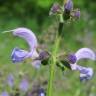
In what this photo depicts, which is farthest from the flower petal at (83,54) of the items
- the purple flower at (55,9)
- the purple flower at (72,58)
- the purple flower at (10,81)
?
the purple flower at (10,81)

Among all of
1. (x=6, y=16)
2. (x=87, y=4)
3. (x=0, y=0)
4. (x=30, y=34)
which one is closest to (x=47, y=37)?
(x=30, y=34)

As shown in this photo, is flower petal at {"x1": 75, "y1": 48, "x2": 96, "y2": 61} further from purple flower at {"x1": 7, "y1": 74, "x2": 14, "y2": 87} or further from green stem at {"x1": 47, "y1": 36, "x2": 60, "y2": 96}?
purple flower at {"x1": 7, "y1": 74, "x2": 14, "y2": 87}

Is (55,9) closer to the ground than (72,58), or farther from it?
farther from it

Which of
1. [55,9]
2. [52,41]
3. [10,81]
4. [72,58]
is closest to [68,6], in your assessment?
[55,9]

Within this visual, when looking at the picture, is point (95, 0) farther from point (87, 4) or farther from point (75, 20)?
point (75, 20)

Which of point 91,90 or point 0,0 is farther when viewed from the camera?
point 0,0

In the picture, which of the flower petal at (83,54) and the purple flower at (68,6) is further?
the flower petal at (83,54)

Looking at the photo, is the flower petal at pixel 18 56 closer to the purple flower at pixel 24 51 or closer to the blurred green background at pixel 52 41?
the purple flower at pixel 24 51

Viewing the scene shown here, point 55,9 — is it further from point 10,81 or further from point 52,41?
point 52,41

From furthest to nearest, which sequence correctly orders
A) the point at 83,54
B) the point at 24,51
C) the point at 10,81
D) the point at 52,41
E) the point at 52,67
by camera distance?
the point at 52,41 < the point at 10,81 < the point at 83,54 < the point at 24,51 < the point at 52,67

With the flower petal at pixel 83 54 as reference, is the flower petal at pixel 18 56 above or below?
below

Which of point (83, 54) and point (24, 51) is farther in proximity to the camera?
point (83, 54)
